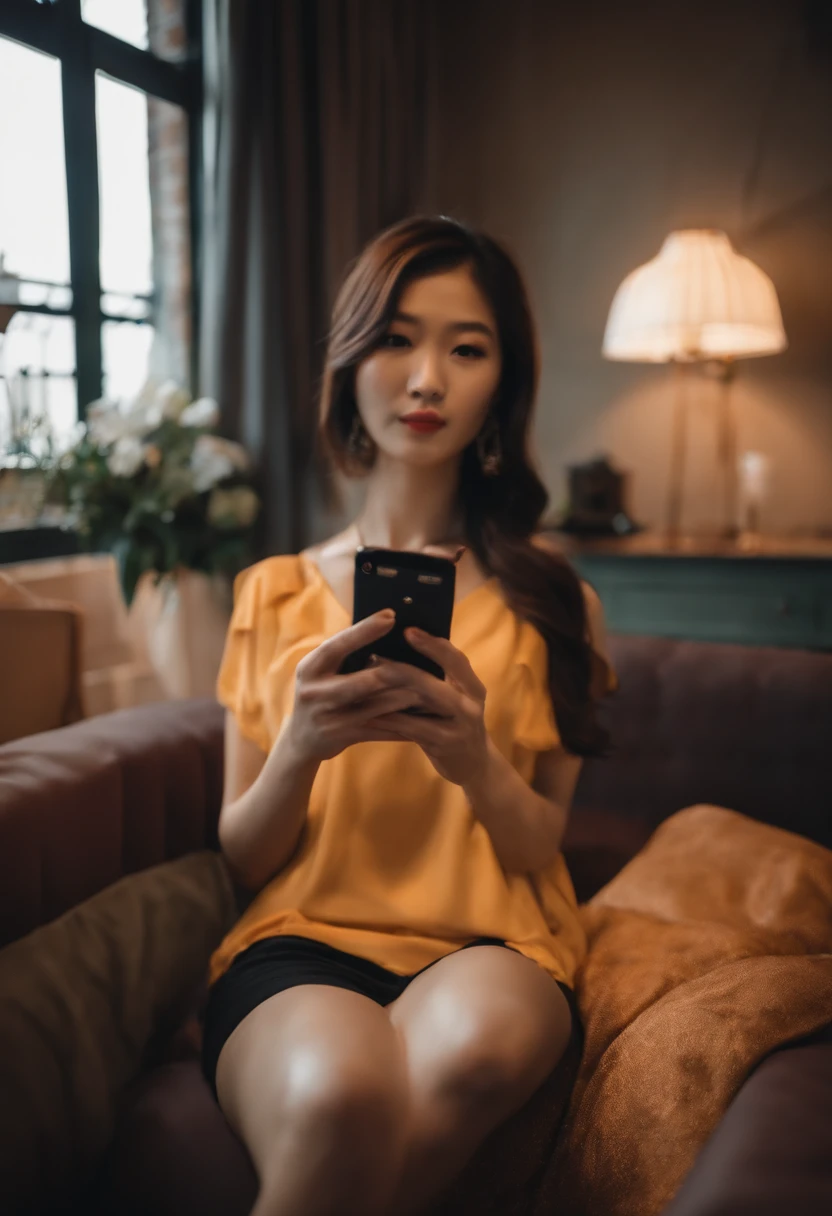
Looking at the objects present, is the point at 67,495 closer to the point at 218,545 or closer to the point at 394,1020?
the point at 218,545

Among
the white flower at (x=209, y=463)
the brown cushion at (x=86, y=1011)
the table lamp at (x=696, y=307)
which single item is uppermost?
the table lamp at (x=696, y=307)

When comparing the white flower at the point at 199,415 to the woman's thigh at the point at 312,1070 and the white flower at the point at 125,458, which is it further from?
the woman's thigh at the point at 312,1070

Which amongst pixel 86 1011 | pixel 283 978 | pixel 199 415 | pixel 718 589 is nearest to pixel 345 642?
pixel 283 978

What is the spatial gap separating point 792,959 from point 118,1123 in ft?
2.43

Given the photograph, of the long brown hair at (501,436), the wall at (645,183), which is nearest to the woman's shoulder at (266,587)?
the long brown hair at (501,436)

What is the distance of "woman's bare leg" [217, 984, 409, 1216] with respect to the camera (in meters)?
0.84

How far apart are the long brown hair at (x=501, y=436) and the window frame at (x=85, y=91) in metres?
1.59

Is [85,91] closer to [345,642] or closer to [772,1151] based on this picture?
[345,642]

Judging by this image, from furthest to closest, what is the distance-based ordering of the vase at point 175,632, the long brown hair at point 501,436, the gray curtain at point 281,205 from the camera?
the gray curtain at point 281,205 → the vase at point 175,632 → the long brown hair at point 501,436

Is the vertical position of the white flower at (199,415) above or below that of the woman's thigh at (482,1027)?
above

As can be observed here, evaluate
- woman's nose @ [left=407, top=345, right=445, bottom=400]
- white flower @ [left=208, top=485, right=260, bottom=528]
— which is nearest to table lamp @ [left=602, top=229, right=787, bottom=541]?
white flower @ [left=208, top=485, right=260, bottom=528]

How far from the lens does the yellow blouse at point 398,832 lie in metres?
1.12

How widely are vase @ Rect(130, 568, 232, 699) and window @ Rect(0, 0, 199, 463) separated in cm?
44

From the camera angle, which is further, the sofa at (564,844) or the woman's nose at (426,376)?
the woman's nose at (426,376)
